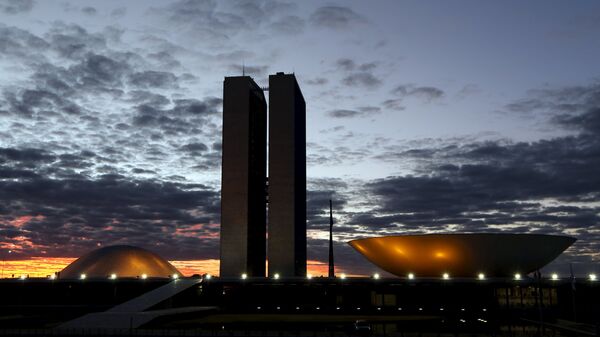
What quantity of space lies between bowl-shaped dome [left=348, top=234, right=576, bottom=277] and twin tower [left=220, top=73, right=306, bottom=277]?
50798 mm

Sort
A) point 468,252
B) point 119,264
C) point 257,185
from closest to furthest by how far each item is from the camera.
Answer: point 468,252 < point 119,264 < point 257,185

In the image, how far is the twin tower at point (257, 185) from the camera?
135 metres

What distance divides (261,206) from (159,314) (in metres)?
86.6

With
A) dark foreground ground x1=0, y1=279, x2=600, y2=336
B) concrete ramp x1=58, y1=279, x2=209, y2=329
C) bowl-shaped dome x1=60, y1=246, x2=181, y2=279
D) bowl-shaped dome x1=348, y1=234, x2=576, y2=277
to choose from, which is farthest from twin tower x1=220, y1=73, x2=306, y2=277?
bowl-shaped dome x1=348, y1=234, x2=576, y2=277

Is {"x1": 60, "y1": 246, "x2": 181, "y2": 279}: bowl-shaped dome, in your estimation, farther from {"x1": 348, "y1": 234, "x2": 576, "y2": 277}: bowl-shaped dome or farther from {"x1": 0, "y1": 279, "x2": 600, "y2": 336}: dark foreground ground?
{"x1": 348, "y1": 234, "x2": 576, "y2": 277}: bowl-shaped dome

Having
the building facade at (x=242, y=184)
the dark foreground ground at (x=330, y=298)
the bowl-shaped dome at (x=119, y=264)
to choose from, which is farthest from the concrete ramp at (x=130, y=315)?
the bowl-shaped dome at (x=119, y=264)

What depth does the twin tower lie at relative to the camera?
135m

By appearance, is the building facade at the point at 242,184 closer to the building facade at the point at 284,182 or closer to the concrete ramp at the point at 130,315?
the building facade at the point at 284,182

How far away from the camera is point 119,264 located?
140500mm

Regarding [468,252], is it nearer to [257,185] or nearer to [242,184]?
[242,184]

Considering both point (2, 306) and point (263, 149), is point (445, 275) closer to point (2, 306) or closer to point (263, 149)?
point (2, 306)

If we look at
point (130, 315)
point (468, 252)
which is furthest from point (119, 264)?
point (468, 252)

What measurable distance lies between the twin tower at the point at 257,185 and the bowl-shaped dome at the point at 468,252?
5080 cm

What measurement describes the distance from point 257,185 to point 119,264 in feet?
123
